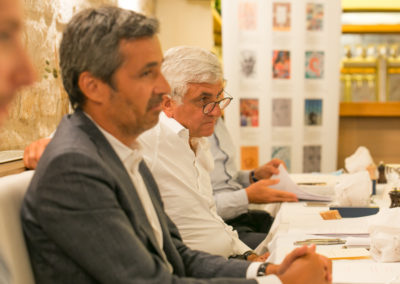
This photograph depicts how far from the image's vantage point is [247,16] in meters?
3.68

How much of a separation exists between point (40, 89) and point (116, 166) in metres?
0.93

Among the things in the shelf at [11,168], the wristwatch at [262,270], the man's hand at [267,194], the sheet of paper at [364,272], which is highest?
the shelf at [11,168]

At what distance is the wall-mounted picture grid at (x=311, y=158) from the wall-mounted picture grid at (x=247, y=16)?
112 centimetres

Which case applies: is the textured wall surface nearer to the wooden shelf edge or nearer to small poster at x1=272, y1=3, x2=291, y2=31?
small poster at x1=272, y1=3, x2=291, y2=31

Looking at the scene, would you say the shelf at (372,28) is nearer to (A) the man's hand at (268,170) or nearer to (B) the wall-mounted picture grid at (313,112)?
(B) the wall-mounted picture grid at (313,112)

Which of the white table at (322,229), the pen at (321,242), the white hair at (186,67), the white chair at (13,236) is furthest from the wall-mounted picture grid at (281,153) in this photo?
the white chair at (13,236)

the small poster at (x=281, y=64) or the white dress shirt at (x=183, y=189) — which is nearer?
the white dress shirt at (x=183, y=189)

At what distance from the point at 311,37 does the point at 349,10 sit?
64.0 inches

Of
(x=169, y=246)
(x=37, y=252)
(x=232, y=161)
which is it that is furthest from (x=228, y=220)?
(x=37, y=252)

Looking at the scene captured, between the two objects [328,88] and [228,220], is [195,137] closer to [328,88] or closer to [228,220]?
[228,220]

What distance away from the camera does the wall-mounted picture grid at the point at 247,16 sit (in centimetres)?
367

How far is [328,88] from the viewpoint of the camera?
12.4 feet

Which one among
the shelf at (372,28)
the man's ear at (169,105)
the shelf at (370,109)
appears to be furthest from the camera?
the shelf at (372,28)

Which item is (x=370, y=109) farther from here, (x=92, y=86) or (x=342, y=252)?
(x=92, y=86)
